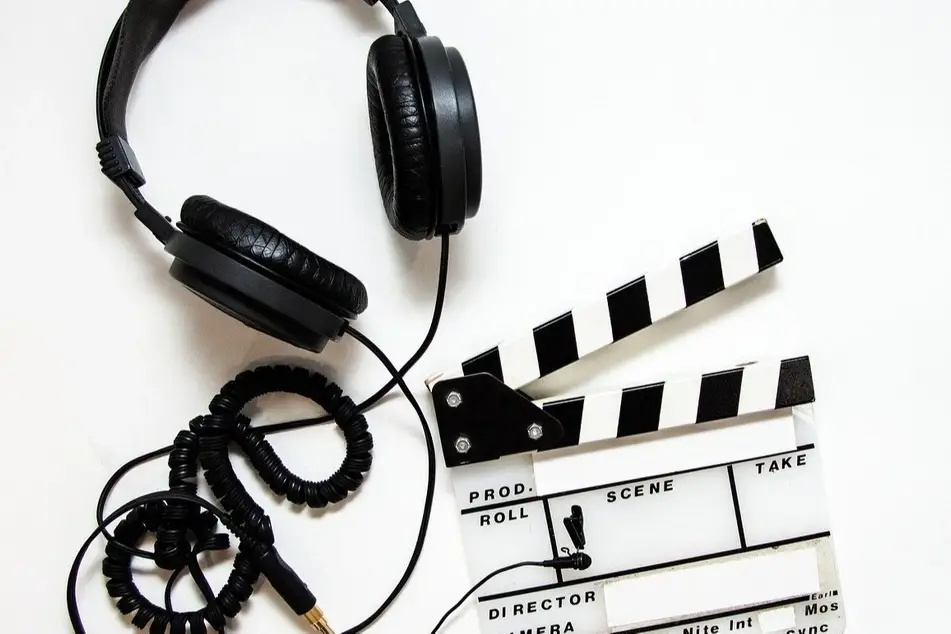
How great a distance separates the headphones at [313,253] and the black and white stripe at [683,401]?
0.36m

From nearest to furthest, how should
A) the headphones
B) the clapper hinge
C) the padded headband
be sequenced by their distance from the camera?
the headphones < the padded headband < the clapper hinge

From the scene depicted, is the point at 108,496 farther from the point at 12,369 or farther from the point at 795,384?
the point at 795,384

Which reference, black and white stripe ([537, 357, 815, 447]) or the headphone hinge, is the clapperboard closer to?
black and white stripe ([537, 357, 815, 447])

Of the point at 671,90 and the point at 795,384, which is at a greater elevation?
the point at 671,90

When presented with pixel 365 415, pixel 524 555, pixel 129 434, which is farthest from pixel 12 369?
pixel 524 555

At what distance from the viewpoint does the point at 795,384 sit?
3.65 feet

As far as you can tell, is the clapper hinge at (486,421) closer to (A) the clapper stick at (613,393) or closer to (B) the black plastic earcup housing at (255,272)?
(A) the clapper stick at (613,393)

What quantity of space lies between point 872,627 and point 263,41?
4.48 ft

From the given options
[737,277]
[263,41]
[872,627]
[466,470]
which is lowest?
[872,627]

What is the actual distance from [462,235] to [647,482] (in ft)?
1.60

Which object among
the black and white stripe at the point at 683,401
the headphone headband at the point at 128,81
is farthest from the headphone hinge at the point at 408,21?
the black and white stripe at the point at 683,401

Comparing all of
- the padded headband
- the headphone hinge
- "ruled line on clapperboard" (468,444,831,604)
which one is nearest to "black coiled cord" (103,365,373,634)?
"ruled line on clapperboard" (468,444,831,604)

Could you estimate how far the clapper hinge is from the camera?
110cm

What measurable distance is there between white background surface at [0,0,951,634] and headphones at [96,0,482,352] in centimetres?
Answer: 18
